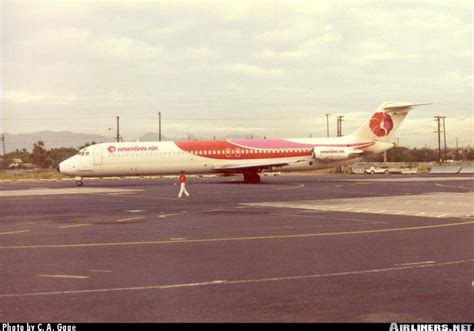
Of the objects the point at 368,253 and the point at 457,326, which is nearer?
the point at 457,326

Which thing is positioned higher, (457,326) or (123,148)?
(123,148)

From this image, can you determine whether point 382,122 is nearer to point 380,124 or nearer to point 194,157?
point 380,124

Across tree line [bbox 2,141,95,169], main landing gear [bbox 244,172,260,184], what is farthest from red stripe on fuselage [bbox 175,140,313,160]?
tree line [bbox 2,141,95,169]

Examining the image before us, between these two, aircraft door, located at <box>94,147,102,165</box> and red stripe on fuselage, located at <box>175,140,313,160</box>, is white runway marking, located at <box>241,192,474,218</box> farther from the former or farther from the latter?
aircraft door, located at <box>94,147,102,165</box>

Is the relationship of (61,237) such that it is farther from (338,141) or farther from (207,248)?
(338,141)

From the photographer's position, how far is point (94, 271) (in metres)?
11.5

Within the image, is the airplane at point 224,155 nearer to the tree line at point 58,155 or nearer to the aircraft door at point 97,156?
the aircraft door at point 97,156

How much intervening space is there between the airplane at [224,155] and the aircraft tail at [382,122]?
0.08 metres

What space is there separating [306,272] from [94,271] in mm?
3668

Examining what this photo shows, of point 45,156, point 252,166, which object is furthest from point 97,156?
point 45,156

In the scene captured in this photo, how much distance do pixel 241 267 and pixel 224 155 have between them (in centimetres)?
4081

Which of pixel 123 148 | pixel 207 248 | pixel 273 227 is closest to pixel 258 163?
pixel 123 148

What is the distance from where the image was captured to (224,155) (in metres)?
52.4

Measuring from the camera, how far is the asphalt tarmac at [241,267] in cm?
834
